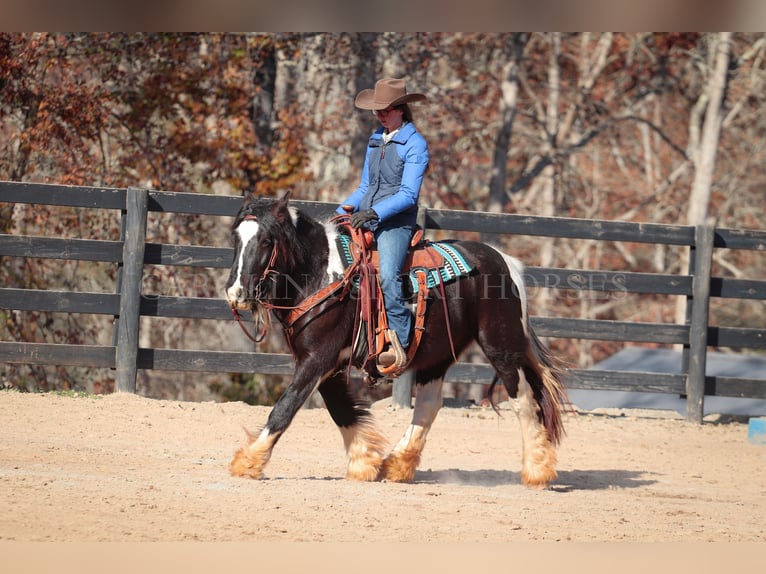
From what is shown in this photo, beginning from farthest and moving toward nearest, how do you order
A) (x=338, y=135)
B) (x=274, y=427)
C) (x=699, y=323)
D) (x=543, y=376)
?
(x=338, y=135) → (x=699, y=323) → (x=543, y=376) → (x=274, y=427)

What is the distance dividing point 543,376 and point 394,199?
1732 millimetres

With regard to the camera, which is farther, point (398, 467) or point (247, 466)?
point (398, 467)

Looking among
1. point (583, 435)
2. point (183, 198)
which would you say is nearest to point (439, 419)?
point (583, 435)

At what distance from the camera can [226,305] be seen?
364 inches

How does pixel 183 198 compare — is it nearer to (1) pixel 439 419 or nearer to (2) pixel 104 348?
(2) pixel 104 348

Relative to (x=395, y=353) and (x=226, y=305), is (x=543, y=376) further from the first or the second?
(x=226, y=305)

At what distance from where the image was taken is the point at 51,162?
14.5m

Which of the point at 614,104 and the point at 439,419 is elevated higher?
the point at 614,104

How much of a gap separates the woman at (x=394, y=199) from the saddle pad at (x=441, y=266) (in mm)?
180

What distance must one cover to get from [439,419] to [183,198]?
10.5ft

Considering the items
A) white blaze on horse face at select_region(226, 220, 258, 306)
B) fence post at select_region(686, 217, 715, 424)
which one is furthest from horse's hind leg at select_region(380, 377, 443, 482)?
fence post at select_region(686, 217, 715, 424)

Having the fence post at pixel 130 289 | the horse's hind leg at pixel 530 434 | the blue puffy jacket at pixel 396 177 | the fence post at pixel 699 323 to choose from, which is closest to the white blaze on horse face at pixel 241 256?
the blue puffy jacket at pixel 396 177

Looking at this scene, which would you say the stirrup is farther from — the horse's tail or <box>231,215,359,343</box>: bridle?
the horse's tail

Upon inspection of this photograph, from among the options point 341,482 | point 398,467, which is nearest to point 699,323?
point 398,467
